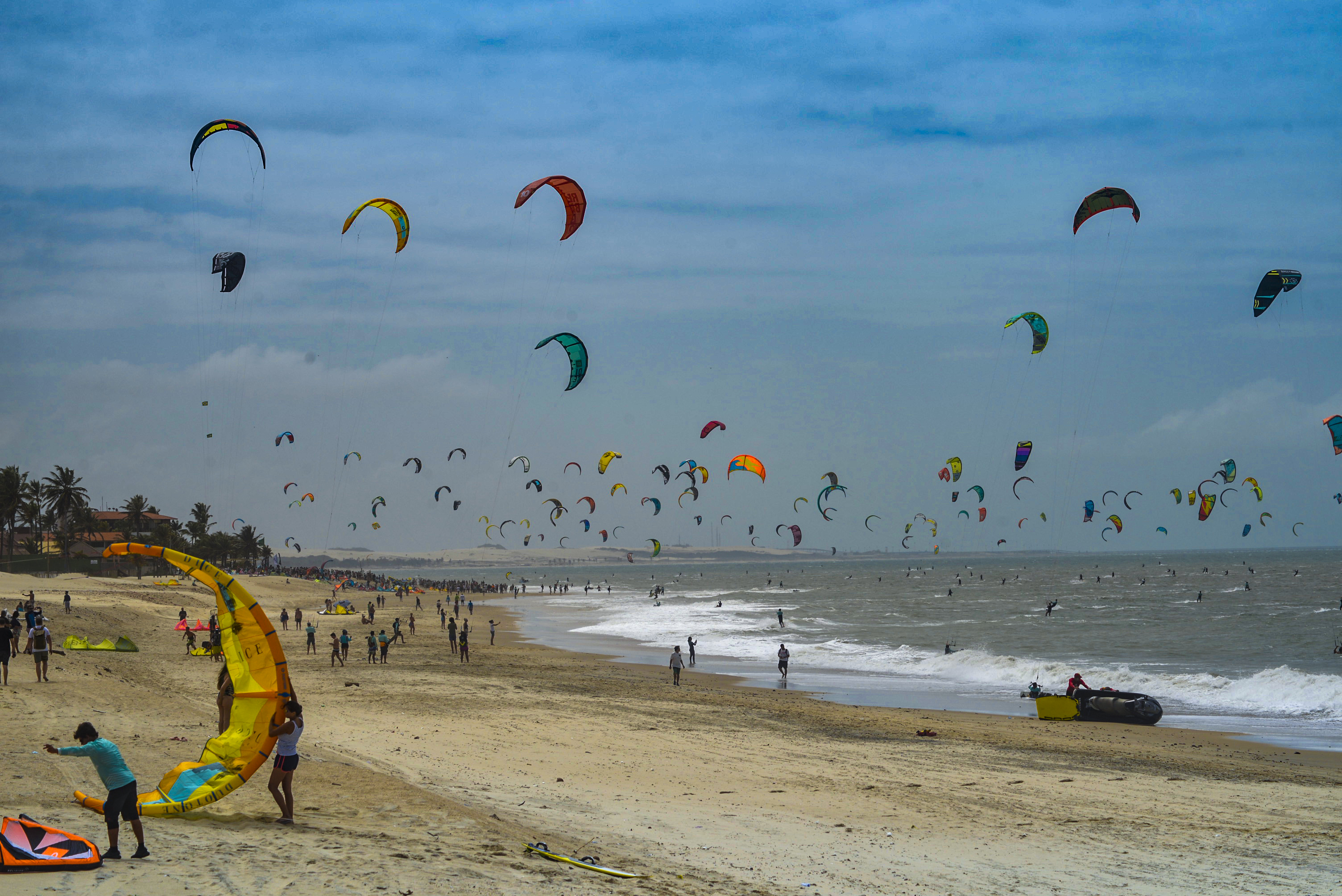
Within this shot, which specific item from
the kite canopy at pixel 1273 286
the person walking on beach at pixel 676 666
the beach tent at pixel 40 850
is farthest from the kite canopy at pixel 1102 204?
the beach tent at pixel 40 850

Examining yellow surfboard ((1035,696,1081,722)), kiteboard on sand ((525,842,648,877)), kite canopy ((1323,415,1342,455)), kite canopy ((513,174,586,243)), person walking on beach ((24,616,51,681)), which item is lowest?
yellow surfboard ((1035,696,1081,722))

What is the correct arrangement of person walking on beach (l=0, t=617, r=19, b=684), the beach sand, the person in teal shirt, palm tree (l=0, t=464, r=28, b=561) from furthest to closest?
palm tree (l=0, t=464, r=28, b=561), person walking on beach (l=0, t=617, r=19, b=684), the beach sand, the person in teal shirt

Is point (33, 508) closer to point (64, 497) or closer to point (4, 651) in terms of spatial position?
point (64, 497)

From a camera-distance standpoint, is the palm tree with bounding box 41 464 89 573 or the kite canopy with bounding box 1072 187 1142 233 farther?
the palm tree with bounding box 41 464 89 573

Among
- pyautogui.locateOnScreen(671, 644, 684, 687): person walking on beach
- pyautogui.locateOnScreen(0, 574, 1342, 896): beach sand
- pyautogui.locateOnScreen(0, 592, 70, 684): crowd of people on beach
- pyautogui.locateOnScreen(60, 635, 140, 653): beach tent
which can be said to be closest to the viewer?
pyautogui.locateOnScreen(0, 574, 1342, 896): beach sand

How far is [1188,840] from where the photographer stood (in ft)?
27.0

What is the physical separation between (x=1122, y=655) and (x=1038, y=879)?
69.0 ft

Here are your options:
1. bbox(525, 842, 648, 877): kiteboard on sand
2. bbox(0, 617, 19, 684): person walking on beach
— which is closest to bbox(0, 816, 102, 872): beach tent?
bbox(525, 842, 648, 877): kiteboard on sand

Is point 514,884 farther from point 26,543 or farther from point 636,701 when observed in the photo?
point 26,543

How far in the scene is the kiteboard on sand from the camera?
19.8ft

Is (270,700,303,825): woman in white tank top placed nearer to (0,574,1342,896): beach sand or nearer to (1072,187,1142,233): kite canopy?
(0,574,1342,896): beach sand

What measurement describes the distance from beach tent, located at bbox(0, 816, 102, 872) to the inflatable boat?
1452cm

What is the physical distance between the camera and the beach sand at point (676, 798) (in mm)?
5957

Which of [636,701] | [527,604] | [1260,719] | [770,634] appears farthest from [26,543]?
[1260,719]
